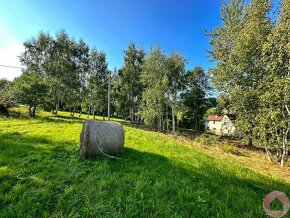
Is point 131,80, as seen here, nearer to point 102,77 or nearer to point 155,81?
point 102,77

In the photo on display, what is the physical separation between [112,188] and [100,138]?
202 cm

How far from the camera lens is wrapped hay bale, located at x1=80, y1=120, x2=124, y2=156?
5.14 meters

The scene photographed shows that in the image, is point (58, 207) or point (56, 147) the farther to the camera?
point (56, 147)

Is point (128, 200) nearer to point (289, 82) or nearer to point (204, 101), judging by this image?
point (289, 82)

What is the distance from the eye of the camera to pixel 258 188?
475 centimetres

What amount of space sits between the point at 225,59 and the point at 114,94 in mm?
22234

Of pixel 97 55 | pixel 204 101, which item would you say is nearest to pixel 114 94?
pixel 97 55

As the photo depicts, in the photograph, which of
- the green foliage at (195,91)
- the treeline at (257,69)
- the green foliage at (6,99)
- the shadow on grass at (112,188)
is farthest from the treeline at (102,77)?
the shadow on grass at (112,188)

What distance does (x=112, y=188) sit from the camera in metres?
3.58

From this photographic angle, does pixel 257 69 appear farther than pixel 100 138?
Yes

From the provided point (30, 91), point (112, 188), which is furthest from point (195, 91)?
point (112, 188)

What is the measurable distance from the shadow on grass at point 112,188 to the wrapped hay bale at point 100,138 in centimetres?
32

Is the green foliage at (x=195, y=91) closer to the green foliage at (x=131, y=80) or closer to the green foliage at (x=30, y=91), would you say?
the green foliage at (x=131, y=80)

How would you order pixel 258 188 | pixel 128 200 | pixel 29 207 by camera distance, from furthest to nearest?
1. pixel 258 188
2. pixel 128 200
3. pixel 29 207
